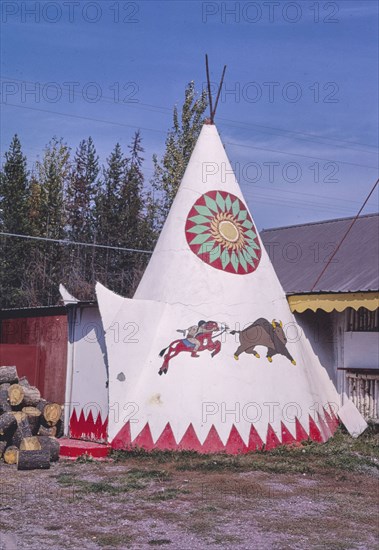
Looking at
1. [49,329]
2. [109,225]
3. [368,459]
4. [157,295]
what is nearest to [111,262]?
[109,225]

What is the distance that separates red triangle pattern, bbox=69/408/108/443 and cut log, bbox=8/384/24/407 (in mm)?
1229

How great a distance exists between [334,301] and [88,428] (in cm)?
431

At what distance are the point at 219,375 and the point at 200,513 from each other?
348 cm

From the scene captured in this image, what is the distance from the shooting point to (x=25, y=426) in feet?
32.5

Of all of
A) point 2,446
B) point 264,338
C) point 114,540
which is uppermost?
point 264,338

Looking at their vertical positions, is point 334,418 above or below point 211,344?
below

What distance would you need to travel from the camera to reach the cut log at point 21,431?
969 centimetres

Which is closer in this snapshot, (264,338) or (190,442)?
(190,442)

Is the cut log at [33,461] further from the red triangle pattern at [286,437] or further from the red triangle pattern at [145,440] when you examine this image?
the red triangle pattern at [286,437]

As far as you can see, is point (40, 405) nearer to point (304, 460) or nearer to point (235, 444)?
point (235, 444)

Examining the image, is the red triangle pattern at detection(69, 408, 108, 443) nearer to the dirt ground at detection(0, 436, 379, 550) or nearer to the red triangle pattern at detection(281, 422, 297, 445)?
the dirt ground at detection(0, 436, 379, 550)

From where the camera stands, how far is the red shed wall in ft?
43.3

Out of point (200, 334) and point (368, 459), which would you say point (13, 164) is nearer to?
point (200, 334)

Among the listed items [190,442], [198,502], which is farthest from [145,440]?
[198,502]
